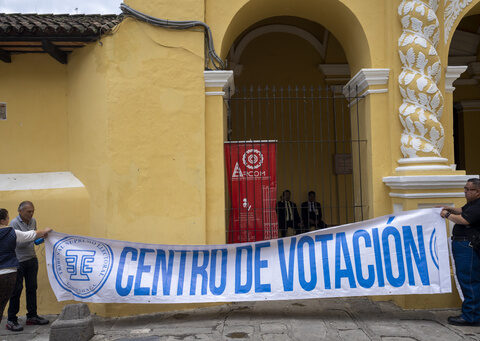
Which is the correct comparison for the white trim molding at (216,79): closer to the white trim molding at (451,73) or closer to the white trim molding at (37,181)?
the white trim molding at (37,181)

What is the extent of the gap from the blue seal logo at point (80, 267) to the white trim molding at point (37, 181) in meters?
1.18

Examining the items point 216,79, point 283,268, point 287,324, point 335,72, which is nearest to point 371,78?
point 216,79

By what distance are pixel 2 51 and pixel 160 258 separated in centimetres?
380

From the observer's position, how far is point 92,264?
17.6 ft

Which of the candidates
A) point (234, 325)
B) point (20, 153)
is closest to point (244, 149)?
point (234, 325)

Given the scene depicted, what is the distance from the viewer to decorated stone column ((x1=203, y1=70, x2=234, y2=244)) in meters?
Answer: 6.01

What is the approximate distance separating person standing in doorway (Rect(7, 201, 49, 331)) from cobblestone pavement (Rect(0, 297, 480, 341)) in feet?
0.41

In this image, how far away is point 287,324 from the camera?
16.7 feet

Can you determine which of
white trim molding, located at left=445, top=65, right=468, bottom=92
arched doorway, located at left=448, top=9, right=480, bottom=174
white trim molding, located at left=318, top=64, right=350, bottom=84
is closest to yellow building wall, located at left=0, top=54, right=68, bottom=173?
white trim molding, located at left=445, top=65, right=468, bottom=92

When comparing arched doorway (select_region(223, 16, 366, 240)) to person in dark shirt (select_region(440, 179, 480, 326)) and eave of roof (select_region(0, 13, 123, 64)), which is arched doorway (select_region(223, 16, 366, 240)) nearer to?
eave of roof (select_region(0, 13, 123, 64))

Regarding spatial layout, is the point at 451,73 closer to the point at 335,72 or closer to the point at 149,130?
the point at 335,72

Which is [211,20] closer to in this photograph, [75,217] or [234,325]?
[75,217]

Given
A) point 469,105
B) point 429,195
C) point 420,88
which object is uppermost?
point 469,105

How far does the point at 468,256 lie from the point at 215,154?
133 inches
